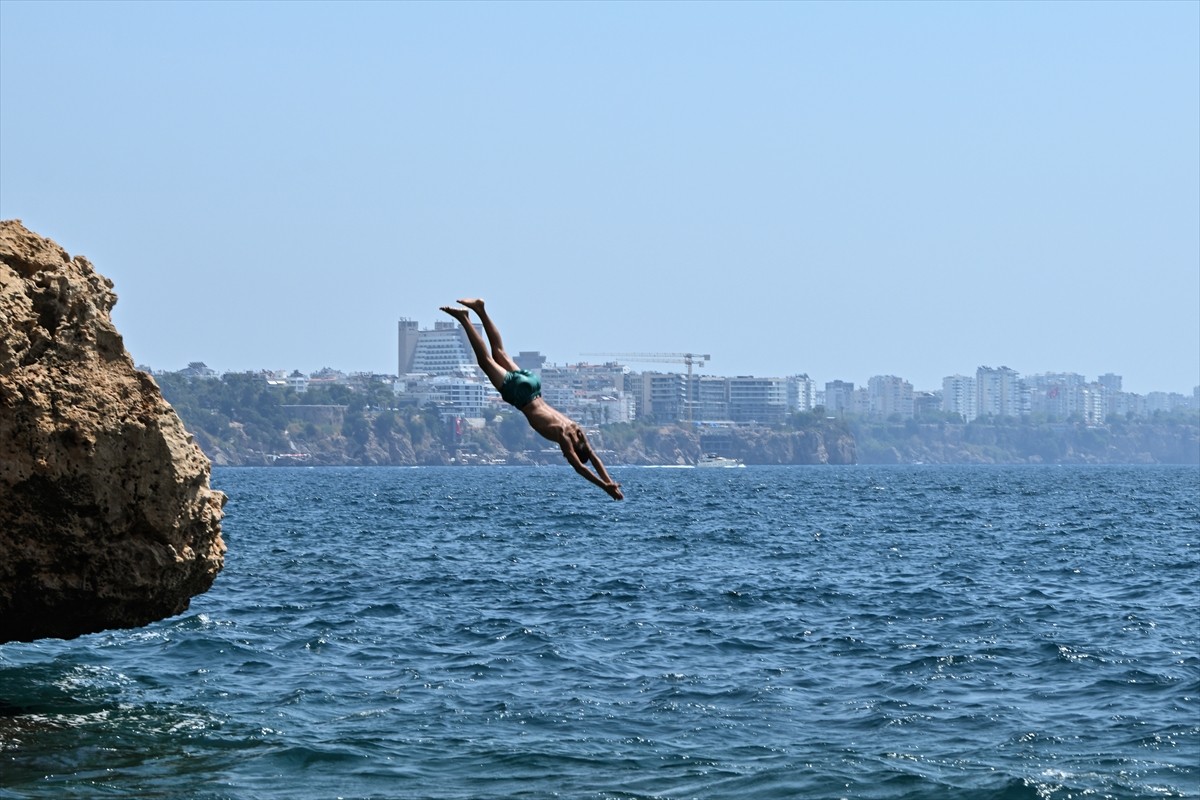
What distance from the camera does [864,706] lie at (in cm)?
1972

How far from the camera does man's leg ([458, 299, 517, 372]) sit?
551 inches

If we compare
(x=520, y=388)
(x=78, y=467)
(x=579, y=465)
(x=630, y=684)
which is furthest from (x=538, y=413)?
(x=630, y=684)

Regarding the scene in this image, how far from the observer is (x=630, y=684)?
2119 cm

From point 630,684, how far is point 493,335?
807 centimetres

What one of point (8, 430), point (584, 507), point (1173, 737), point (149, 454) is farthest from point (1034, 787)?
point (584, 507)

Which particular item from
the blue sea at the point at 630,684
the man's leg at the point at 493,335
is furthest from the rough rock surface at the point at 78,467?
the man's leg at the point at 493,335

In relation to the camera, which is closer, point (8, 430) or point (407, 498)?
point (8, 430)

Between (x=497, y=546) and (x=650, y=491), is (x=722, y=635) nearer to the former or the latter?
(x=497, y=546)

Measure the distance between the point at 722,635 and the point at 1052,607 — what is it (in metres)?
8.37

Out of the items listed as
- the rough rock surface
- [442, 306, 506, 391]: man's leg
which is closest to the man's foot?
[442, 306, 506, 391]: man's leg

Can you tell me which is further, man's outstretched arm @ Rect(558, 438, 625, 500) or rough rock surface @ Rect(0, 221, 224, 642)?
rough rock surface @ Rect(0, 221, 224, 642)

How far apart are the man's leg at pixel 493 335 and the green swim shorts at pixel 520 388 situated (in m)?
0.15

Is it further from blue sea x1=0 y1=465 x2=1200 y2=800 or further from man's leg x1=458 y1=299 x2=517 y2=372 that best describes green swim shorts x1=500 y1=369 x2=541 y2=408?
blue sea x1=0 y1=465 x2=1200 y2=800

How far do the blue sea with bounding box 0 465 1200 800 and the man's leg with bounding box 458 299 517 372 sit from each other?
4529 mm
